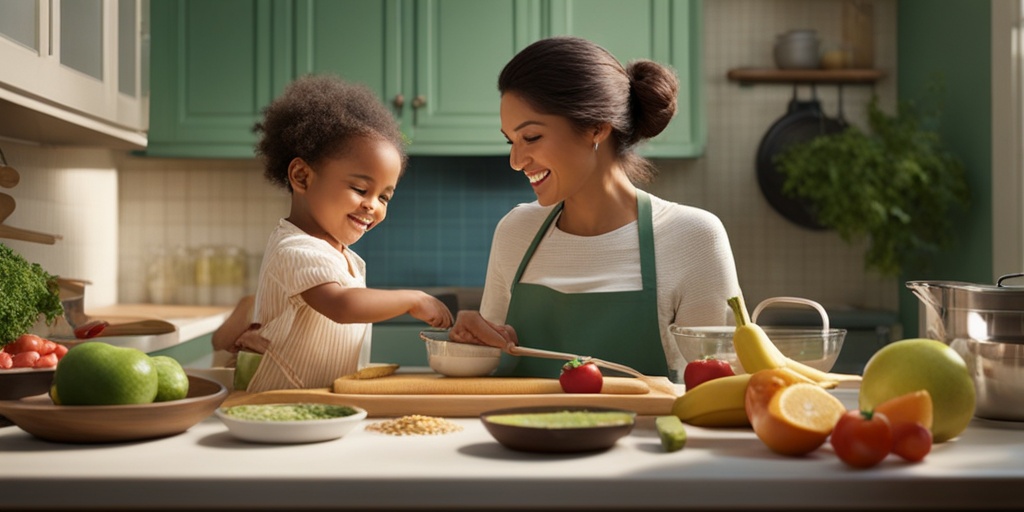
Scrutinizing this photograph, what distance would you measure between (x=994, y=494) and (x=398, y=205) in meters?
3.37

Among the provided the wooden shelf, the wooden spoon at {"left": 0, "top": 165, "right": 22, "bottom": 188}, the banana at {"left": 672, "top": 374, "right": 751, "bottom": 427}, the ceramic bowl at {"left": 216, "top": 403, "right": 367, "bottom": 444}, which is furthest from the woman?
the wooden shelf

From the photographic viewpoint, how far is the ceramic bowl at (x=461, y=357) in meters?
1.48

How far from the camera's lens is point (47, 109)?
88.4 inches

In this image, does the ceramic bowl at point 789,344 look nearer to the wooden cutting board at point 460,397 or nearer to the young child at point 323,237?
the wooden cutting board at point 460,397

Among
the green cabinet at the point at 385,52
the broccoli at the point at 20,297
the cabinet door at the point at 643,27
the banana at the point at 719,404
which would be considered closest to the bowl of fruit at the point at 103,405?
the banana at the point at 719,404

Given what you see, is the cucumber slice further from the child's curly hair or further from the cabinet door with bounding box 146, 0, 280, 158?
the cabinet door with bounding box 146, 0, 280, 158

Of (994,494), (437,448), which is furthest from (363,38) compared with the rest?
(994,494)

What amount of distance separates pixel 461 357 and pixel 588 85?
0.74 m

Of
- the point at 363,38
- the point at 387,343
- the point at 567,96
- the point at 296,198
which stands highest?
the point at 363,38

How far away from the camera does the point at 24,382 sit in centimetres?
126

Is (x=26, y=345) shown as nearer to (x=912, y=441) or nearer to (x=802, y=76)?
(x=912, y=441)

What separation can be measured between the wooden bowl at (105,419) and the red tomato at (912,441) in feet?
2.59

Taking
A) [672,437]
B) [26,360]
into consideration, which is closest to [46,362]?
[26,360]

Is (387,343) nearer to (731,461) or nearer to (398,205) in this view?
(398,205)
